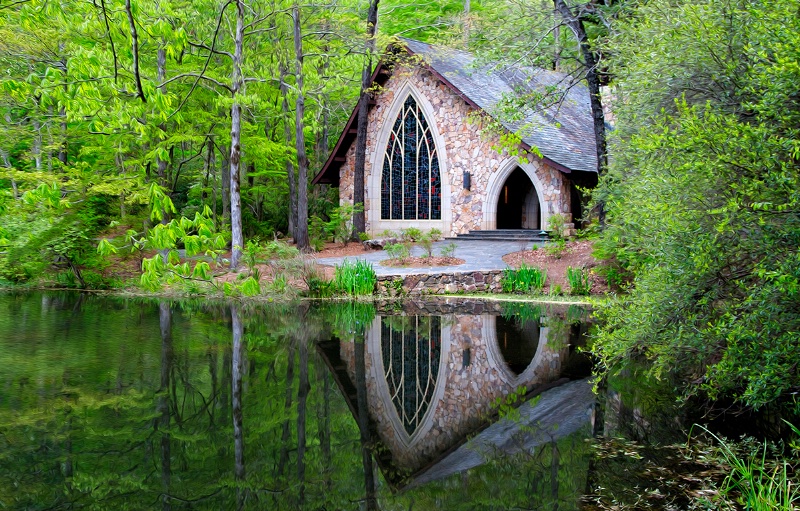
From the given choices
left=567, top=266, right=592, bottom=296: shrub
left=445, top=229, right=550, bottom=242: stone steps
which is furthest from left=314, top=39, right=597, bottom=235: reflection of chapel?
left=567, top=266, right=592, bottom=296: shrub

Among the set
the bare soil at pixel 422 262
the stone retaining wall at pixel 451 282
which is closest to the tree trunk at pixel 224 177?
the bare soil at pixel 422 262

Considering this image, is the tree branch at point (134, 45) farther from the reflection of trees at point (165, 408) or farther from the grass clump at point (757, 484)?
the grass clump at point (757, 484)

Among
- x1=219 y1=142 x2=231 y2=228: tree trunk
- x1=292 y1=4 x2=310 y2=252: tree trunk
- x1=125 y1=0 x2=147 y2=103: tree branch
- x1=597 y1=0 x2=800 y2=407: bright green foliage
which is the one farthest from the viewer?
x1=219 y1=142 x2=231 y2=228: tree trunk

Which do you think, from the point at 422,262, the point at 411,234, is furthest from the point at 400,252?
the point at 411,234

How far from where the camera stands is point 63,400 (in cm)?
654

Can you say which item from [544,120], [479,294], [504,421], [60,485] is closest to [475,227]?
[544,120]

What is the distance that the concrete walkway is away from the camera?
1491 centimetres

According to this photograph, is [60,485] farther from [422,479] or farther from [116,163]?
[116,163]

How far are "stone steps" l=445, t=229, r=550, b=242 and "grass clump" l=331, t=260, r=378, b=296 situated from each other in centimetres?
684

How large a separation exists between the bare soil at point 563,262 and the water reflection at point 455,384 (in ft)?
9.39

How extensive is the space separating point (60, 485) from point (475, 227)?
1805 cm

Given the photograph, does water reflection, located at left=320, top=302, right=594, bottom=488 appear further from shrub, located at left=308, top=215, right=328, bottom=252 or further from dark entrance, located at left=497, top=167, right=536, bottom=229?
dark entrance, located at left=497, top=167, right=536, bottom=229

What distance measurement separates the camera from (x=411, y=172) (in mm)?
23328

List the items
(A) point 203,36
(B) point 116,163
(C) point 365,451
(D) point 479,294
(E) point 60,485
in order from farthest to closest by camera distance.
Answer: (A) point 203,36 < (B) point 116,163 < (D) point 479,294 < (C) point 365,451 < (E) point 60,485
